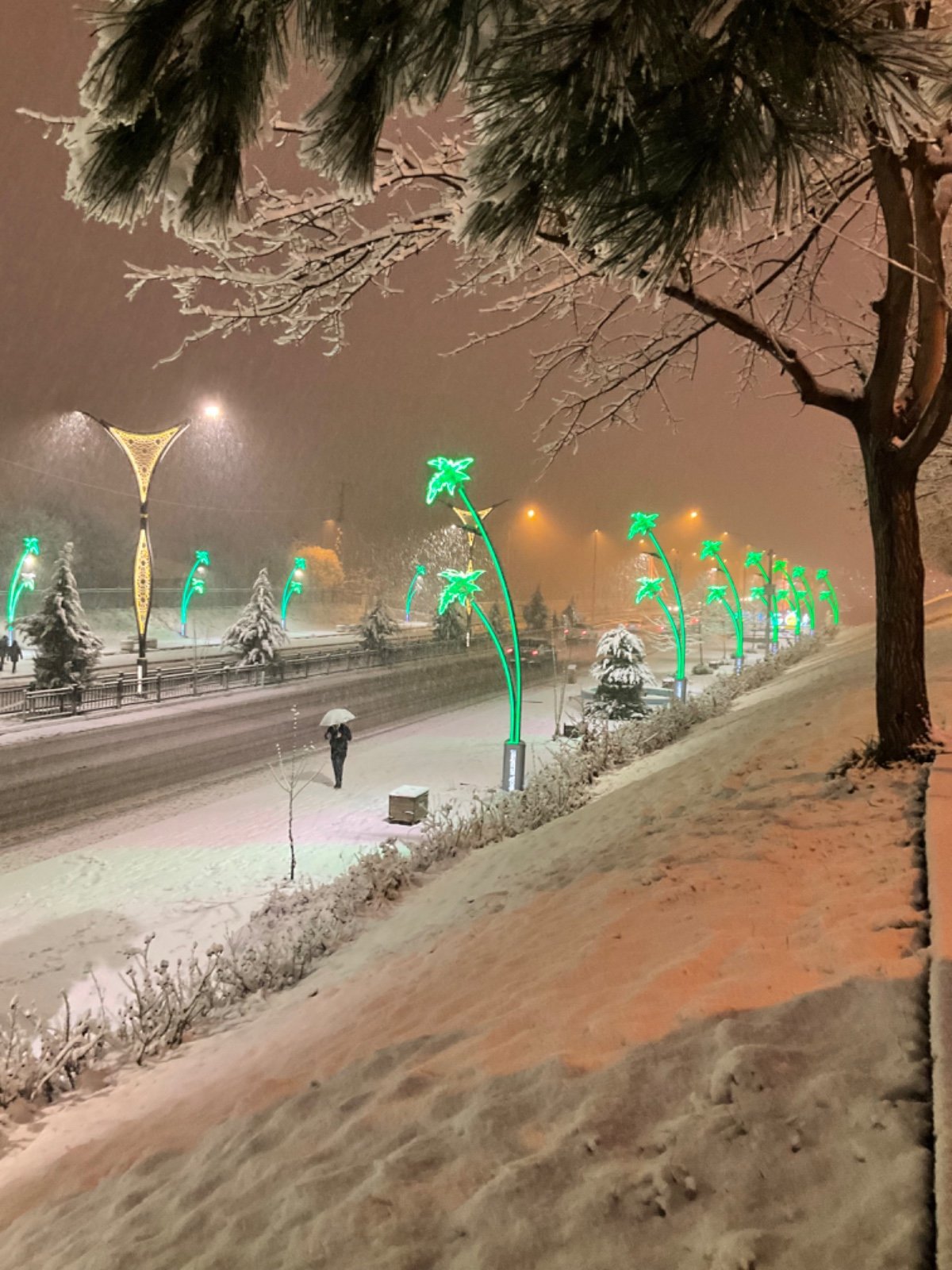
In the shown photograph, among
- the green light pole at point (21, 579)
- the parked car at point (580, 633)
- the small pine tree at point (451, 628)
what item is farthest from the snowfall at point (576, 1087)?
the parked car at point (580, 633)

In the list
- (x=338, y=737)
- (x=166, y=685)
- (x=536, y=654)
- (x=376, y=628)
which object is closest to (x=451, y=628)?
(x=536, y=654)

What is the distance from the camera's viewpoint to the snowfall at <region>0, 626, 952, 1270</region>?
2164mm

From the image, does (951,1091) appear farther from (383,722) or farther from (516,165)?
(383,722)

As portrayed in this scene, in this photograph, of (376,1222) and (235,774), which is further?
(235,774)

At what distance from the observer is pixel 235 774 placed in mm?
15664

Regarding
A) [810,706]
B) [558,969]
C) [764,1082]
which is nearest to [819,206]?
[810,706]

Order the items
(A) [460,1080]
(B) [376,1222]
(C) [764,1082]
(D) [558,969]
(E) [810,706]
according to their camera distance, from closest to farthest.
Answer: (B) [376,1222] < (C) [764,1082] < (A) [460,1080] < (D) [558,969] < (E) [810,706]

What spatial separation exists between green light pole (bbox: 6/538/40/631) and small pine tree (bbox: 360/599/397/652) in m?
15.7

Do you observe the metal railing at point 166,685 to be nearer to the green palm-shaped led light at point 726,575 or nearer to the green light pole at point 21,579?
the green light pole at point 21,579

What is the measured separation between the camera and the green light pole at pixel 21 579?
37.2m

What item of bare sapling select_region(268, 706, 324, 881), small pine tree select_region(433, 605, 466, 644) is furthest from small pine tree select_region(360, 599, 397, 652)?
bare sapling select_region(268, 706, 324, 881)

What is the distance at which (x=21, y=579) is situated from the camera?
4322 cm

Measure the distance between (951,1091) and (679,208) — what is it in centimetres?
280

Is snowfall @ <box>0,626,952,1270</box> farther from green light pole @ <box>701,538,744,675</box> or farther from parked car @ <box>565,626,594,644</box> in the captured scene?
parked car @ <box>565,626,594,644</box>
